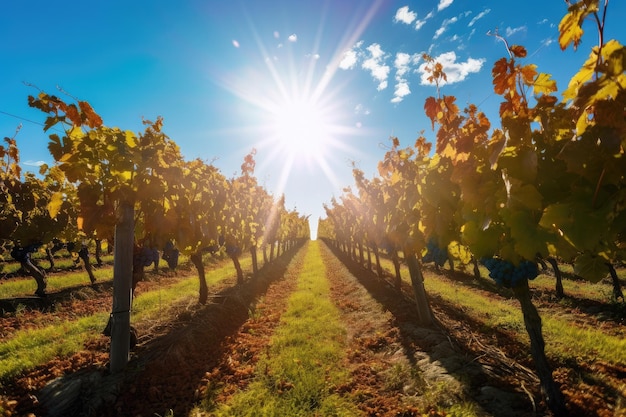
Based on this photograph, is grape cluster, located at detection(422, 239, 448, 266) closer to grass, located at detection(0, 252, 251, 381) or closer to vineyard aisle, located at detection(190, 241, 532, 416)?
vineyard aisle, located at detection(190, 241, 532, 416)

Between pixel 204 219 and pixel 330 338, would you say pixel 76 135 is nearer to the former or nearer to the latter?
pixel 204 219

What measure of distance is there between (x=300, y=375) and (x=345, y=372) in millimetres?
856

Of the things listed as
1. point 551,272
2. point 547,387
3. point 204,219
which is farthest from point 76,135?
point 551,272

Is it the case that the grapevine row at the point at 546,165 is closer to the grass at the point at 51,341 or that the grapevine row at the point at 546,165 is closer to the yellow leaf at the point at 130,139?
the yellow leaf at the point at 130,139

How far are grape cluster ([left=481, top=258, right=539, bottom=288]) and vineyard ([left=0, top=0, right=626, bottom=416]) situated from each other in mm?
29

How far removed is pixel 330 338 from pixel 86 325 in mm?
6455

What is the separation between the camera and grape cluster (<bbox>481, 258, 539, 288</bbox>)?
3971 millimetres

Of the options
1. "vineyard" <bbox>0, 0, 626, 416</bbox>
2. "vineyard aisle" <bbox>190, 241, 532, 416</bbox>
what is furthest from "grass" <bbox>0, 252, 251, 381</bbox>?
"vineyard aisle" <bbox>190, 241, 532, 416</bbox>

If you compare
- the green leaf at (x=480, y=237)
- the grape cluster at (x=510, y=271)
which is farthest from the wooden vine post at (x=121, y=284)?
the grape cluster at (x=510, y=271)

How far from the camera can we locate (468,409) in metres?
4.05

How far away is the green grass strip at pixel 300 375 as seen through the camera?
466cm

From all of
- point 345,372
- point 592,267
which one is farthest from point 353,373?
point 592,267

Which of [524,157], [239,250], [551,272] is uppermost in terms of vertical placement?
[524,157]

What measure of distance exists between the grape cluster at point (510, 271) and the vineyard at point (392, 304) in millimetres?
29
